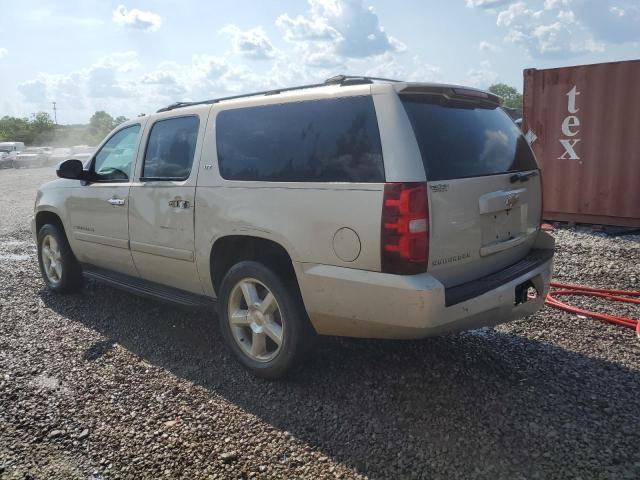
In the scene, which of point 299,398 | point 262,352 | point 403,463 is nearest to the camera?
point 403,463

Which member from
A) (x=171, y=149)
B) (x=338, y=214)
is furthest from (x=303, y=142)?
(x=171, y=149)

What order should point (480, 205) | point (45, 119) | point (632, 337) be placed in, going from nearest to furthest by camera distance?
point (480, 205)
point (632, 337)
point (45, 119)

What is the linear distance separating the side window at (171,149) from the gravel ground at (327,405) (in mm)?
1359

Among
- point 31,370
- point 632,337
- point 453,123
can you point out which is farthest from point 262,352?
point 632,337

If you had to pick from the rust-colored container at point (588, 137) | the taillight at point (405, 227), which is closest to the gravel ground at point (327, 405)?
the taillight at point (405, 227)

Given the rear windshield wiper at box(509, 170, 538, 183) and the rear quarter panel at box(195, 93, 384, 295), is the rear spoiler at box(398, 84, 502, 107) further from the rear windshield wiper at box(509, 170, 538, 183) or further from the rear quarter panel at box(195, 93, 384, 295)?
the rear quarter panel at box(195, 93, 384, 295)

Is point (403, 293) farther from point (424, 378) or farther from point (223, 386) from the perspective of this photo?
point (223, 386)

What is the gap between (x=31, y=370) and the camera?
3.79 meters

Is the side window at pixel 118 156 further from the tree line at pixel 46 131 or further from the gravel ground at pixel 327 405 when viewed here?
the tree line at pixel 46 131

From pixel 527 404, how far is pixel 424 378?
646 mm

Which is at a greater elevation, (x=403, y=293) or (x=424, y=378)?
(x=403, y=293)

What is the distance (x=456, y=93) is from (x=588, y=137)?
257 inches

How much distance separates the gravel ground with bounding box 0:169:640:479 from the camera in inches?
104

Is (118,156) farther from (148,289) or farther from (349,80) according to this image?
(349,80)
